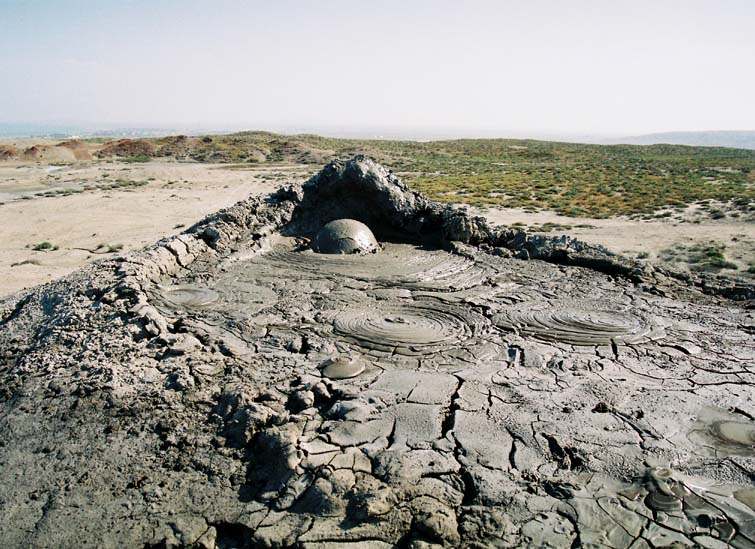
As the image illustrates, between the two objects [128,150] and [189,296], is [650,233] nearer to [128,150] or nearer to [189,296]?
[189,296]

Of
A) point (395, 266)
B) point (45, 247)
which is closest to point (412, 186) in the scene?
point (45, 247)

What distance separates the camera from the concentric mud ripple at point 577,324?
22.6ft

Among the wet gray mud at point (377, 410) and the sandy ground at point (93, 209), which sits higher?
the wet gray mud at point (377, 410)

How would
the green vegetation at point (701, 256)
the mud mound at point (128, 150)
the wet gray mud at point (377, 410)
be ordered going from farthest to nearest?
the mud mound at point (128, 150)
the green vegetation at point (701, 256)
the wet gray mud at point (377, 410)

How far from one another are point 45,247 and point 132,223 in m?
4.52

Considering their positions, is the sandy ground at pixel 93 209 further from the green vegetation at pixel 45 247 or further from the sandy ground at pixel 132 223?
the green vegetation at pixel 45 247

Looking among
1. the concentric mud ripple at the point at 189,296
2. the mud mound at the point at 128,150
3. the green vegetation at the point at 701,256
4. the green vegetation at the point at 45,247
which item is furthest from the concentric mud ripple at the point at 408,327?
the mud mound at the point at 128,150

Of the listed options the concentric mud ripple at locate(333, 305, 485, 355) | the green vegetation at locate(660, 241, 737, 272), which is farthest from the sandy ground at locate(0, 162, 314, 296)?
the green vegetation at locate(660, 241, 737, 272)

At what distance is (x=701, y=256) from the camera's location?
46.8 feet

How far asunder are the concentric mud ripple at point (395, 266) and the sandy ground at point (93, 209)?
6167 millimetres

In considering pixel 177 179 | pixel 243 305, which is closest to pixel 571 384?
pixel 243 305

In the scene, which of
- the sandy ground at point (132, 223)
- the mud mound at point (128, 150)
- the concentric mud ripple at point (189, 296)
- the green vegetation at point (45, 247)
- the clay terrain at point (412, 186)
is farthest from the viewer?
the mud mound at point (128, 150)

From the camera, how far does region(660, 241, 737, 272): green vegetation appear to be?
1329 centimetres

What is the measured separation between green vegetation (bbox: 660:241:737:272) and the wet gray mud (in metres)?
5.03
